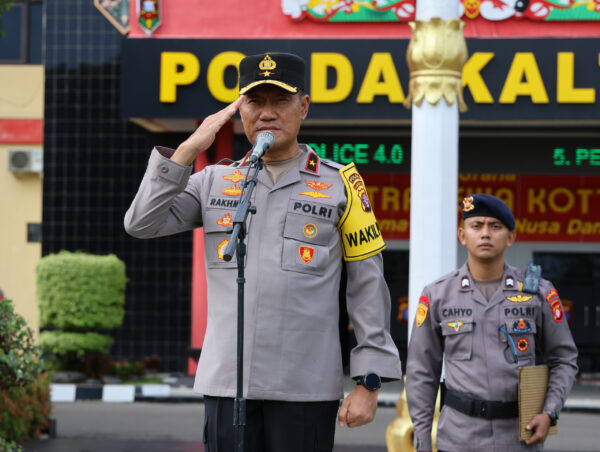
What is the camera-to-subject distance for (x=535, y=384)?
4.30 metres

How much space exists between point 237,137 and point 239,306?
11504 millimetres

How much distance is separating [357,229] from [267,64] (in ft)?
1.99

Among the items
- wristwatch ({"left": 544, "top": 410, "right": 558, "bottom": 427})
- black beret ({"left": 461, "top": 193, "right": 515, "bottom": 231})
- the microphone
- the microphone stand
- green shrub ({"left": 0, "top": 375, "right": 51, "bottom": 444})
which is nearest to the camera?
the microphone stand

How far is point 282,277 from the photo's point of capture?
3354mm

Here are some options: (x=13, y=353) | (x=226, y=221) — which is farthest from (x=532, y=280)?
(x=13, y=353)

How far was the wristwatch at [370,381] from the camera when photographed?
3.33 metres

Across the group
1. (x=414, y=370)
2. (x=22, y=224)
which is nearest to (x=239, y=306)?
(x=414, y=370)

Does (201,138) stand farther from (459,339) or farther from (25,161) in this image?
(25,161)

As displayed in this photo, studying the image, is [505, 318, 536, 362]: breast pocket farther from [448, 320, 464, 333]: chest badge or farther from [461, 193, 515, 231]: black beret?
[461, 193, 515, 231]: black beret

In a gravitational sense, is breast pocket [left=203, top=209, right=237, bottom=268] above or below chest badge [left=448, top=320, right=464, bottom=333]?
above

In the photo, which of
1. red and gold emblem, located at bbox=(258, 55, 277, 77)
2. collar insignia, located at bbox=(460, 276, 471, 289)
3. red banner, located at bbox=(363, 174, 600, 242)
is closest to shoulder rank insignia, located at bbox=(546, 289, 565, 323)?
collar insignia, located at bbox=(460, 276, 471, 289)

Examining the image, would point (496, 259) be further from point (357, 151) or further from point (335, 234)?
point (357, 151)

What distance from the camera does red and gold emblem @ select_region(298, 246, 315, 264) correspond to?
337 centimetres

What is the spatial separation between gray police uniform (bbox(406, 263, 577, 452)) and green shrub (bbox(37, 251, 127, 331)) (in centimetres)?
965
